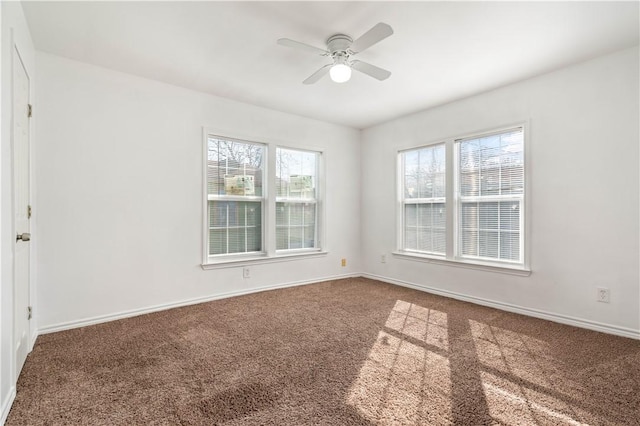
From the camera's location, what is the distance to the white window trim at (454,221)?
3.29 metres

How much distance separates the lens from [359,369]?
2125 mm

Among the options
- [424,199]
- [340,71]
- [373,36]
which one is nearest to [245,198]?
[340,71]

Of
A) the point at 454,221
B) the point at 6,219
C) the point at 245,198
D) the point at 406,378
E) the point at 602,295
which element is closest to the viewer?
the point at 6,219

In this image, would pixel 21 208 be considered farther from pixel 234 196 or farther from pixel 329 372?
pixel 329 372

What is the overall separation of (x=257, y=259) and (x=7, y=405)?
2.65 m

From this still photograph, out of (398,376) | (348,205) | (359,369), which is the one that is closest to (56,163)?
(359,369)

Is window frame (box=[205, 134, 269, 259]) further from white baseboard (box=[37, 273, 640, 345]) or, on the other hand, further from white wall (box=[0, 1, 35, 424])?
white wall (box=[0, 1, 35, 424])

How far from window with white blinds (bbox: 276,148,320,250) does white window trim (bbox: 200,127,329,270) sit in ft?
0.24

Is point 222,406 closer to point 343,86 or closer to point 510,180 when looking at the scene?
point 343,86

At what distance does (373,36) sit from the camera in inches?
86.0

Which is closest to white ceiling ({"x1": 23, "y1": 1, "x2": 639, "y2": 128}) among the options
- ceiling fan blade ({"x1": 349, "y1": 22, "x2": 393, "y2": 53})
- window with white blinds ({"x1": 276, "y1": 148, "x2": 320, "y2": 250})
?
ceiling fan blade ({"x1": 349, "y1": 22, "x2": 393, "y2": 53})

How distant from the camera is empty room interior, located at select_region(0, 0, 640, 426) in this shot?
1875 millimetres

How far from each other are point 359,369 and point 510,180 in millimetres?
2665

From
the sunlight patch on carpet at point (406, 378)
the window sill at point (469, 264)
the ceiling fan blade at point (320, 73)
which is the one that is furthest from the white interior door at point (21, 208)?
the window sill at point (469, 264)
